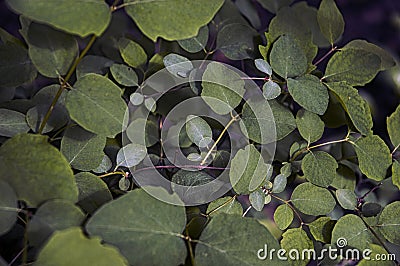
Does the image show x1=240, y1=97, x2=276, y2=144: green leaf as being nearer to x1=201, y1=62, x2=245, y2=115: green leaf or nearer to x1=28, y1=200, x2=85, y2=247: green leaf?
x1=201, y1=62, x2=245, y2=115: green leaf

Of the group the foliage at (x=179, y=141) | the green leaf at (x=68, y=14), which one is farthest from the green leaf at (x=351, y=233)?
the green leaf at (x=68, y=14)

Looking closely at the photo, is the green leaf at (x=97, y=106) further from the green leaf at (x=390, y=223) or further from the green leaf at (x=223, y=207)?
the green leaf at (x=390, y=223)

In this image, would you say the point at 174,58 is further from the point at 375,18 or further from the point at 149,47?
the point at 375,18

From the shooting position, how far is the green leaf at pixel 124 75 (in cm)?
41

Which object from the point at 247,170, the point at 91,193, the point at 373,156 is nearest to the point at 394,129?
the point at 373,156

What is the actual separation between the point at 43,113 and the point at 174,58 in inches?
4.1

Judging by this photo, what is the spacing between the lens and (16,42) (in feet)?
1.37

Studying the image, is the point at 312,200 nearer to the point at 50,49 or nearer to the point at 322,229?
the point at 322,229

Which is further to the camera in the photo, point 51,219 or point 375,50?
point 375,50

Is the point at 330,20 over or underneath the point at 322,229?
over

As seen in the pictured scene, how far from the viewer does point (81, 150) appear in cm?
37

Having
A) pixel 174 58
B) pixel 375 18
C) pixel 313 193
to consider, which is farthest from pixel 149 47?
pixel 375 18

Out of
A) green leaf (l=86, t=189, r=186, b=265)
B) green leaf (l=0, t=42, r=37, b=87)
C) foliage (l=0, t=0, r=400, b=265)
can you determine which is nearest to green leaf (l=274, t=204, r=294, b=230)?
foliage (l=0, t=0, r=400, b=265)

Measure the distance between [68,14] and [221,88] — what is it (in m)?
0.13
